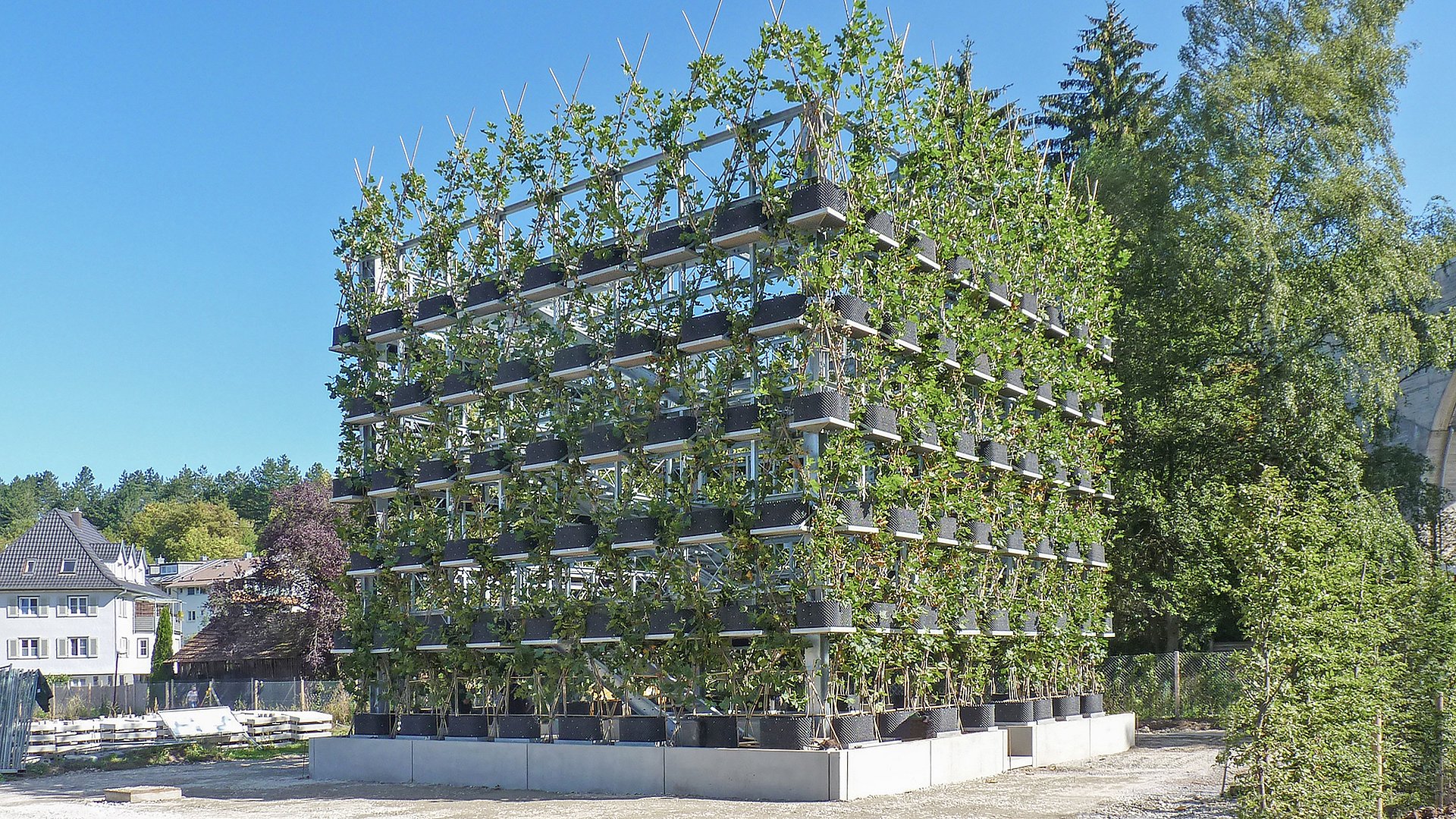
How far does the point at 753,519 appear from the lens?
18.7 m

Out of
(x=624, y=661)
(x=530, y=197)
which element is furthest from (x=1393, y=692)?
(x=530, y=197)

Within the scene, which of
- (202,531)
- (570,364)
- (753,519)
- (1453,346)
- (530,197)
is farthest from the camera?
(202,531)

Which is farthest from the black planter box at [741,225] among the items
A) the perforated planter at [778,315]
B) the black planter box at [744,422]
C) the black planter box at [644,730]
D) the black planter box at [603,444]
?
the black planter box at [644,730]

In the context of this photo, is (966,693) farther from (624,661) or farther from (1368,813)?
(1368,813)

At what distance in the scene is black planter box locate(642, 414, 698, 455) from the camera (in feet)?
65.3

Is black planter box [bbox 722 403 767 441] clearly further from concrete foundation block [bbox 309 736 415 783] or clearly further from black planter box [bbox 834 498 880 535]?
concrete foundation block [bbox 309 736 415 783]

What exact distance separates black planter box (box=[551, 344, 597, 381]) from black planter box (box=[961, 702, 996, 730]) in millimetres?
8107

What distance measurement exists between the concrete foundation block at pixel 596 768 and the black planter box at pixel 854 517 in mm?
4092

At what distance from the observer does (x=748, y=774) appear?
17.9 meters

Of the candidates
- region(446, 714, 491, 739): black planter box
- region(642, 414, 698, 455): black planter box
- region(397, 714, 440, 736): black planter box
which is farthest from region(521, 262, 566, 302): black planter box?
region(397, 714, 440, 736): black planter box

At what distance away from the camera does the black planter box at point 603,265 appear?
2150 centimetres

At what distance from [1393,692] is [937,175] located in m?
11.0

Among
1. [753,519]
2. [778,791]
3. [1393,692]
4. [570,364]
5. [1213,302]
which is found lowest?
[778,791]

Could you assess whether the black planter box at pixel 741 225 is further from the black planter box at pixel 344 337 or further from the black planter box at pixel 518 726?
the black planter box at pixel 344 337
